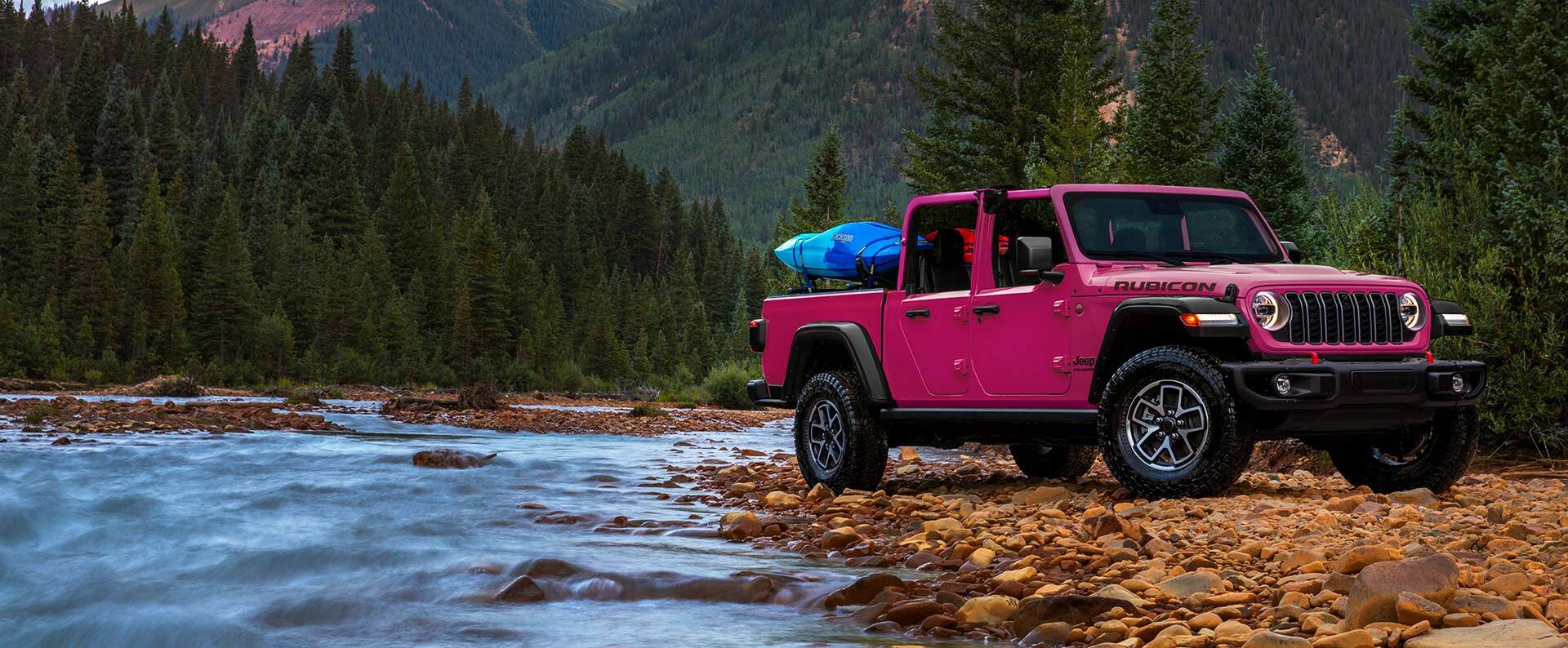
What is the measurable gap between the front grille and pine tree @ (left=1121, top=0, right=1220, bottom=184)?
1606 inches

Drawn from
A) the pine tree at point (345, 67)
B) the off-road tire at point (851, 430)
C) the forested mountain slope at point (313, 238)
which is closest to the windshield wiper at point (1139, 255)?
the off-road tire at point (851, 430)

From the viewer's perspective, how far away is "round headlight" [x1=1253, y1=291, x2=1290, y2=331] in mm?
8492

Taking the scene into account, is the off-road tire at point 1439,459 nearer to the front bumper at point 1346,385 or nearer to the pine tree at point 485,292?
the front bumper at point 1346,385

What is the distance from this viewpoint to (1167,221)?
9.94 m

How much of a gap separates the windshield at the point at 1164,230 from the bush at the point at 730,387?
37.4 m

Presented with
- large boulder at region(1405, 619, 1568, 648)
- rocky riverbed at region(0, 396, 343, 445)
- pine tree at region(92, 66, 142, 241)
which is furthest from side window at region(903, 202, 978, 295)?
pine tree at region(92, 66, 142, 241)

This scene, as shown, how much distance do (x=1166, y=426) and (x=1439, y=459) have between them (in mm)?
2140

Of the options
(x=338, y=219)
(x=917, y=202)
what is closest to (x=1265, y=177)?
(x=917, y=202)

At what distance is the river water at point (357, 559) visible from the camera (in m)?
7.16

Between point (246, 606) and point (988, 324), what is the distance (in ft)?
17.9

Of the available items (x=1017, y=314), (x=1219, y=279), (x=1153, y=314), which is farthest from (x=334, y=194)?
(x=1219, y=279)

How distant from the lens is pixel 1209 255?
32.3ft

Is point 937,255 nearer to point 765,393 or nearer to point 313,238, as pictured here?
point 765,393

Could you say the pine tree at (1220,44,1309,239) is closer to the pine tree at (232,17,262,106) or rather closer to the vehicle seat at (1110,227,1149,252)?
the vehicle seat at (1110,227,1149,252)
